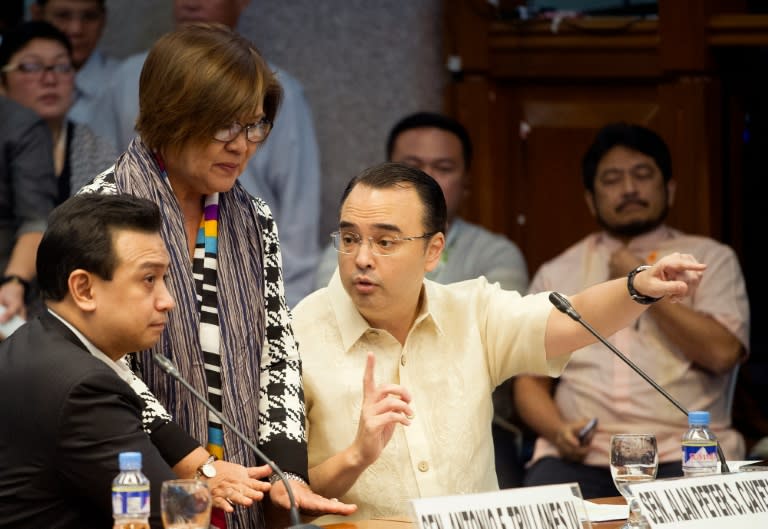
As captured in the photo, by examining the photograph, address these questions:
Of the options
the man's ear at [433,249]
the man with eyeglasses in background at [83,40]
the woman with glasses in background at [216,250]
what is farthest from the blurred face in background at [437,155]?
the woman with glasses in background at [216,250]

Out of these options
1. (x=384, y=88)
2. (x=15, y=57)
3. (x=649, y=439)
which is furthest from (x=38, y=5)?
(x=649, y=439)

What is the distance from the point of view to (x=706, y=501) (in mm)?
2229

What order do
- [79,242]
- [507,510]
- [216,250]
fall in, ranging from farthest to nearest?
[216,250]
[79,242]
[507,510]

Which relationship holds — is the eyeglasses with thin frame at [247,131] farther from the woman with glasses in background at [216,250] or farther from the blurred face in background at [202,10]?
the blurred face in background at [202,10]

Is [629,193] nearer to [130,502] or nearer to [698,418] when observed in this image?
[698,418]

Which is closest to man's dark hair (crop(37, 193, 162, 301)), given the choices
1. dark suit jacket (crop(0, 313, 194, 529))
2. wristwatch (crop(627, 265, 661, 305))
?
dark suit jacket (crop(0, 313, 194, 529))

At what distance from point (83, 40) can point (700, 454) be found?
3140mm

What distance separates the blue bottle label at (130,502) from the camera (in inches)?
78.7

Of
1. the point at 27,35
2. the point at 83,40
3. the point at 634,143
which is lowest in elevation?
the point at 634,143

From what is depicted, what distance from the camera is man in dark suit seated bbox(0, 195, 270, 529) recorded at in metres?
2.12

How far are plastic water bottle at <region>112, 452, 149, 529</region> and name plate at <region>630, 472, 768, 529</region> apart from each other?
783 mm

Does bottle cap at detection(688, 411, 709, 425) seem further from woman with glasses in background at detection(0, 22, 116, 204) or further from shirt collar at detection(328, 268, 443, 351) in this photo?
woman with glasses in background at detection(0, 22, 116, 204)

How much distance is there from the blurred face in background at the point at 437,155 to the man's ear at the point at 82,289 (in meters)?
2.50

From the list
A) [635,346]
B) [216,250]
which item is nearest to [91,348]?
[216,250]
